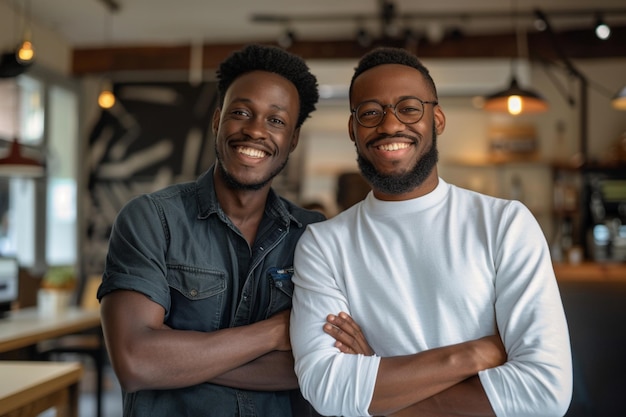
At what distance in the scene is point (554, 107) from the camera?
824 cm

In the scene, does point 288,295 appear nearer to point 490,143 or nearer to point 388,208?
point 388,208

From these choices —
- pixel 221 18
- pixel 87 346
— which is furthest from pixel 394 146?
pixel 221 18

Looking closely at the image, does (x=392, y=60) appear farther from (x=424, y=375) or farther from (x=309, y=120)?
(x=309, y=120)

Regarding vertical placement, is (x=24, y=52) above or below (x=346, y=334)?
above

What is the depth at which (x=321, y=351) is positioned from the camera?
1578 millimetres

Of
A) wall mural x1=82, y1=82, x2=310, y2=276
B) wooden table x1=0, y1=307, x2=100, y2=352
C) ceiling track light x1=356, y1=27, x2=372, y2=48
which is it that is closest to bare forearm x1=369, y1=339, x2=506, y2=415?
wooden table x1=0, y1=307, x2=100, y2=352

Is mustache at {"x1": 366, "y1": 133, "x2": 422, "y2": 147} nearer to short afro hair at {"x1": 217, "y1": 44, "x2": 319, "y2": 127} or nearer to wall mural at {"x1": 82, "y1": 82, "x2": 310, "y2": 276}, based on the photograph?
short afro hair at {"x1": 217, "y1": 44, "x2": 319, "y2": 127}

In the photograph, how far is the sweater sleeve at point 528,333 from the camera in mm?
1442

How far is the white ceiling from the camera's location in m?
6.84

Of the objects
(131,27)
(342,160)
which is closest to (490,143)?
(342,160)

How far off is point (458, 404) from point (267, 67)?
1.03m

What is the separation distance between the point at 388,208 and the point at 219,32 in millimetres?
6615

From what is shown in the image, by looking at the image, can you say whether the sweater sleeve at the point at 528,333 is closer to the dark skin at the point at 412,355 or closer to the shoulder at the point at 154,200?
the dark skin at the point at 412,355

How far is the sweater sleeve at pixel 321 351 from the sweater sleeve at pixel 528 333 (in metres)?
0.27
